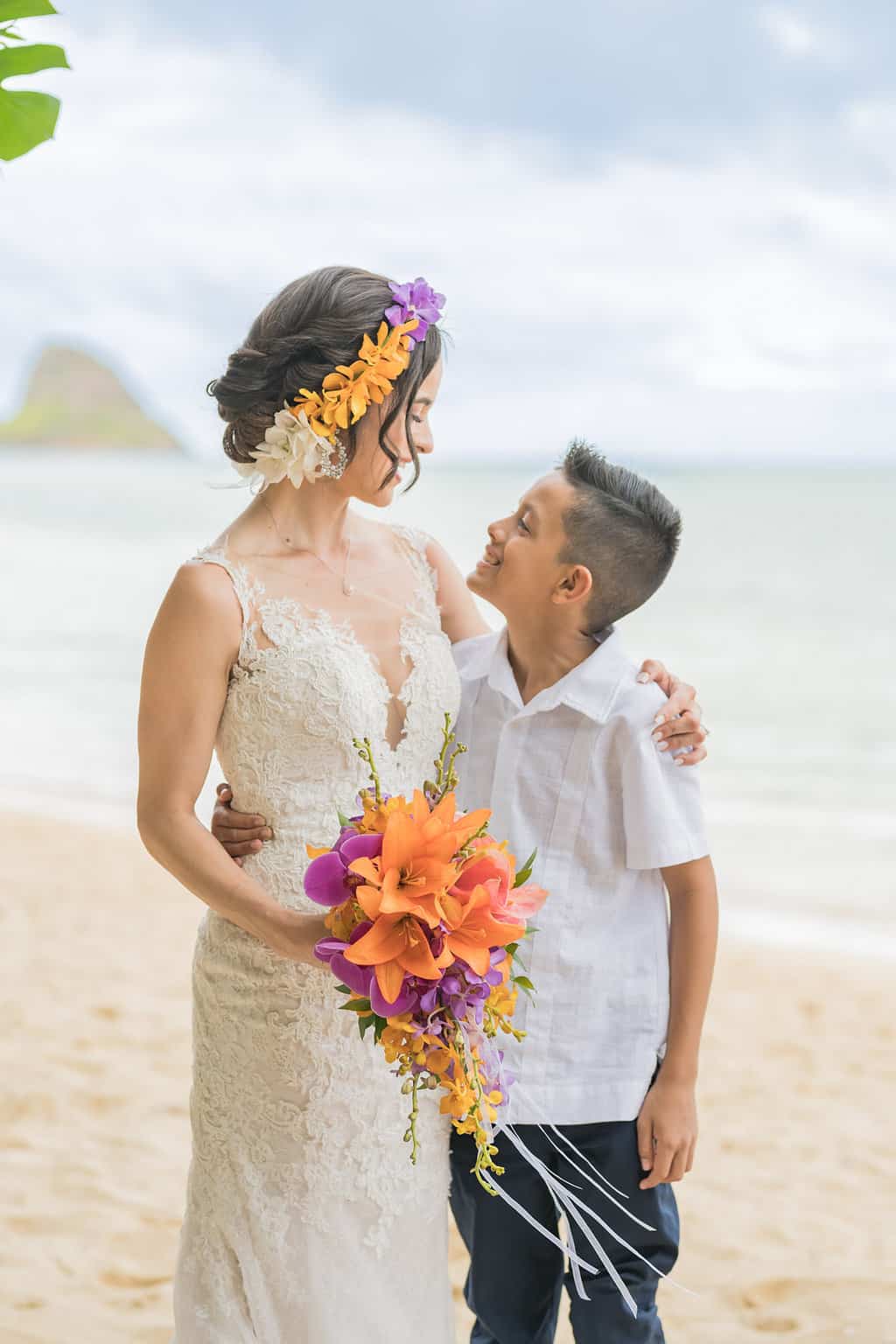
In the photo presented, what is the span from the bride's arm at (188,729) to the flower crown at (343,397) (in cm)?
24

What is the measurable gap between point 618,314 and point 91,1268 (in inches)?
1129

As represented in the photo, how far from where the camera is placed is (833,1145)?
4.77 metres

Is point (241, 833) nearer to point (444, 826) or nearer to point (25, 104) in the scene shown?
point (444, 826)

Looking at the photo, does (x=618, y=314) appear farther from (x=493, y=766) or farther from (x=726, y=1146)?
(x=493, y=766)

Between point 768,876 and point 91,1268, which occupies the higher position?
point 768,876

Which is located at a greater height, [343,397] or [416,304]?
[416,304]

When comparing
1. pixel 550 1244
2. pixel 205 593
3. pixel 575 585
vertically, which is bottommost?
pixel 550 1244

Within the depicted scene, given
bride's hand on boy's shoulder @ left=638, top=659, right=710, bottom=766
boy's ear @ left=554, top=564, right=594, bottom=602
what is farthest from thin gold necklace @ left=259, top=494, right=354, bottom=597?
bride's hand on boy's shoulder @ left=638, top=659, right=710, bottom=766

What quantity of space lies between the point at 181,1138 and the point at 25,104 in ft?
13.0

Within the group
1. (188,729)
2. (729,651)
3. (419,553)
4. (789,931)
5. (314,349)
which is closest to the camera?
(188,729)

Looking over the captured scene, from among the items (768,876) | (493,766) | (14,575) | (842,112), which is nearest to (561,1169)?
(493,766)

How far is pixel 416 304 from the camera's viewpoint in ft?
7.33

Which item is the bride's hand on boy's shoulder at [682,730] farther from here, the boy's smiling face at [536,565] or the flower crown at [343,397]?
the flower crown at [343,397]

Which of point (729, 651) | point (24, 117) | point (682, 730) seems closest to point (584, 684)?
point (682, 730)
